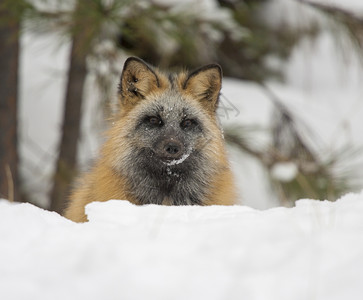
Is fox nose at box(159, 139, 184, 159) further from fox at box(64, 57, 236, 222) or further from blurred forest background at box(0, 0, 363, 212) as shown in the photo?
blurred forest background at box(0, 0, 363, 212)

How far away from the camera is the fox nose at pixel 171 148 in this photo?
4094 millimetres

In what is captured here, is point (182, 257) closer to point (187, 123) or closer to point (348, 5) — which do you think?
point (187, 123)

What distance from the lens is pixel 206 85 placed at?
4590 millimetres

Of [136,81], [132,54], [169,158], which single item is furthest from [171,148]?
[132,54]

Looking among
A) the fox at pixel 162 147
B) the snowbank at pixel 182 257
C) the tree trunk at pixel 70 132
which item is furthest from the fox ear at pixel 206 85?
the tree trunk at pixel 70 132

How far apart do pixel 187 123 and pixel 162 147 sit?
486 millimetres

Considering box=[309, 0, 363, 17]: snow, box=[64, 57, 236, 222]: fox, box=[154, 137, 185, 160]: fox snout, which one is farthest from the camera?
box=[309, 0, 363, 17]: snow

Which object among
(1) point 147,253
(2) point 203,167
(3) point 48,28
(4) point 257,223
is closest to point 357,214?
(4) point 257,223

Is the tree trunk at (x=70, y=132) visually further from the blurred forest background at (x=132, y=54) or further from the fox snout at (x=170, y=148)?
the fox snout at (x=170, y=148)

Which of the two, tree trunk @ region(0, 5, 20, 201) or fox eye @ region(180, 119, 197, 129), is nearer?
fox eye @ region(180, 119, 197, 129)

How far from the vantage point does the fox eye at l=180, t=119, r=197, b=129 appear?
14.7 ft

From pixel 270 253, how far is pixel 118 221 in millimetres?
769

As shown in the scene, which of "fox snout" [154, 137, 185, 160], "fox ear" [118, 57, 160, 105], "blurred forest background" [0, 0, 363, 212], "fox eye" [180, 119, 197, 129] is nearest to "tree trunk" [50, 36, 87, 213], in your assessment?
"blurred forest background" [0, 0, 363, 212]

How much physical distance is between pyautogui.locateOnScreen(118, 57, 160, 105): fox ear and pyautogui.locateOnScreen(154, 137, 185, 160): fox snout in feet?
2.03
